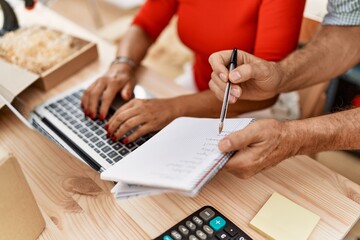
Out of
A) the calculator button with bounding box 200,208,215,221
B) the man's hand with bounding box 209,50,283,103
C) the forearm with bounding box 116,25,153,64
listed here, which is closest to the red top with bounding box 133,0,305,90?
the forearm with bounding box 116,25,153,64

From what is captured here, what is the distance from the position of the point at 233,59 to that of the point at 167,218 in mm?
336

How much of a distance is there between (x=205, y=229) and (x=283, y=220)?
0.14 meters

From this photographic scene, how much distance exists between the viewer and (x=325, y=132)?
72cm

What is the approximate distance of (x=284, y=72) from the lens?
881mm

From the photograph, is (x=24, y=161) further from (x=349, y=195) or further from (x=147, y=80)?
(x=349, y=195)

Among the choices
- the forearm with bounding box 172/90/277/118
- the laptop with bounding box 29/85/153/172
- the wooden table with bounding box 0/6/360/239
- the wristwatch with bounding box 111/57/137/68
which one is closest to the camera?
the wooden table with bounding box 0/6/360/239

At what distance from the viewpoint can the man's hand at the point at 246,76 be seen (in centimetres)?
73

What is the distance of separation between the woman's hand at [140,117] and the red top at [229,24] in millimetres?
295

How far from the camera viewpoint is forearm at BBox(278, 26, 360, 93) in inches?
36.9

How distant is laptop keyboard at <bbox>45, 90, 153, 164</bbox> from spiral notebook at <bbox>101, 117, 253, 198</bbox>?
0.11 meters

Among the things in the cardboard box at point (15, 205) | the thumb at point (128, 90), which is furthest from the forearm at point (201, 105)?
the cardboard box at point (15, 205)

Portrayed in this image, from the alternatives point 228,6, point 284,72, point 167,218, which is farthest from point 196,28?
point 167,218

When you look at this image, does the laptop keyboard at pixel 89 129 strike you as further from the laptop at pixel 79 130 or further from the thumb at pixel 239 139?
the thumb at pixel 239 139

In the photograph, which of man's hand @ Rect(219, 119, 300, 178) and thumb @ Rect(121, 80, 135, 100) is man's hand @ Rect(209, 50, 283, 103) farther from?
thumb @ Rect(121, 80, 135, 100)
